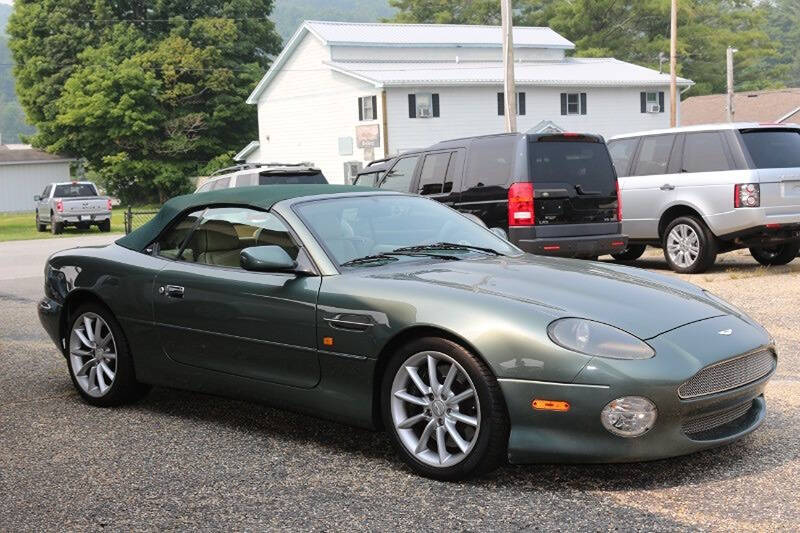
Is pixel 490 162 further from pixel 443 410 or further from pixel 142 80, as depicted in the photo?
pixel 142 80

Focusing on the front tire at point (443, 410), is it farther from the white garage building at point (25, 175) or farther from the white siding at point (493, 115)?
the white garage building at point (25, 175)

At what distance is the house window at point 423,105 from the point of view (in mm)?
44875

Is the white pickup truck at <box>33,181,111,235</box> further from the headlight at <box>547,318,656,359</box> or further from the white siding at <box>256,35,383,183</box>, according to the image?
the headlight at <box>547,318,656,359</box>

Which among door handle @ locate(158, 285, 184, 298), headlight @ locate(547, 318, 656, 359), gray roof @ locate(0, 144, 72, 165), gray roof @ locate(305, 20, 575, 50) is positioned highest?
gray roof @ locate(305, 20, 575, 50)

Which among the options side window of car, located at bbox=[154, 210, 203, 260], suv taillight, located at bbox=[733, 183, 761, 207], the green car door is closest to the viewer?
the green car door

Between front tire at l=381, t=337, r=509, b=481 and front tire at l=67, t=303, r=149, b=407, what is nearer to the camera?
front tire at l=381, t=337, r=509, b=481

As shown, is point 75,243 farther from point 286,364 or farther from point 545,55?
point 545,55

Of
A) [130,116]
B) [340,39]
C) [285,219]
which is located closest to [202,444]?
[285,219]

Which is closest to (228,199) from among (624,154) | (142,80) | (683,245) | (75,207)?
(683,245)

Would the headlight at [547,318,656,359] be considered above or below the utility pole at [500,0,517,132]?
below

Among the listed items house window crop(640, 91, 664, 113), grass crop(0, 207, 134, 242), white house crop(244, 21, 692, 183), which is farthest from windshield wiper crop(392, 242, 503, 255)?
house window crop(640, 91, 664, 113)

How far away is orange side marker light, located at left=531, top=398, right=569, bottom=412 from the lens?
460cm

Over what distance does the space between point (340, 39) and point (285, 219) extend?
45.7 metres

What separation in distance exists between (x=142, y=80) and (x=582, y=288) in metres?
61.7
